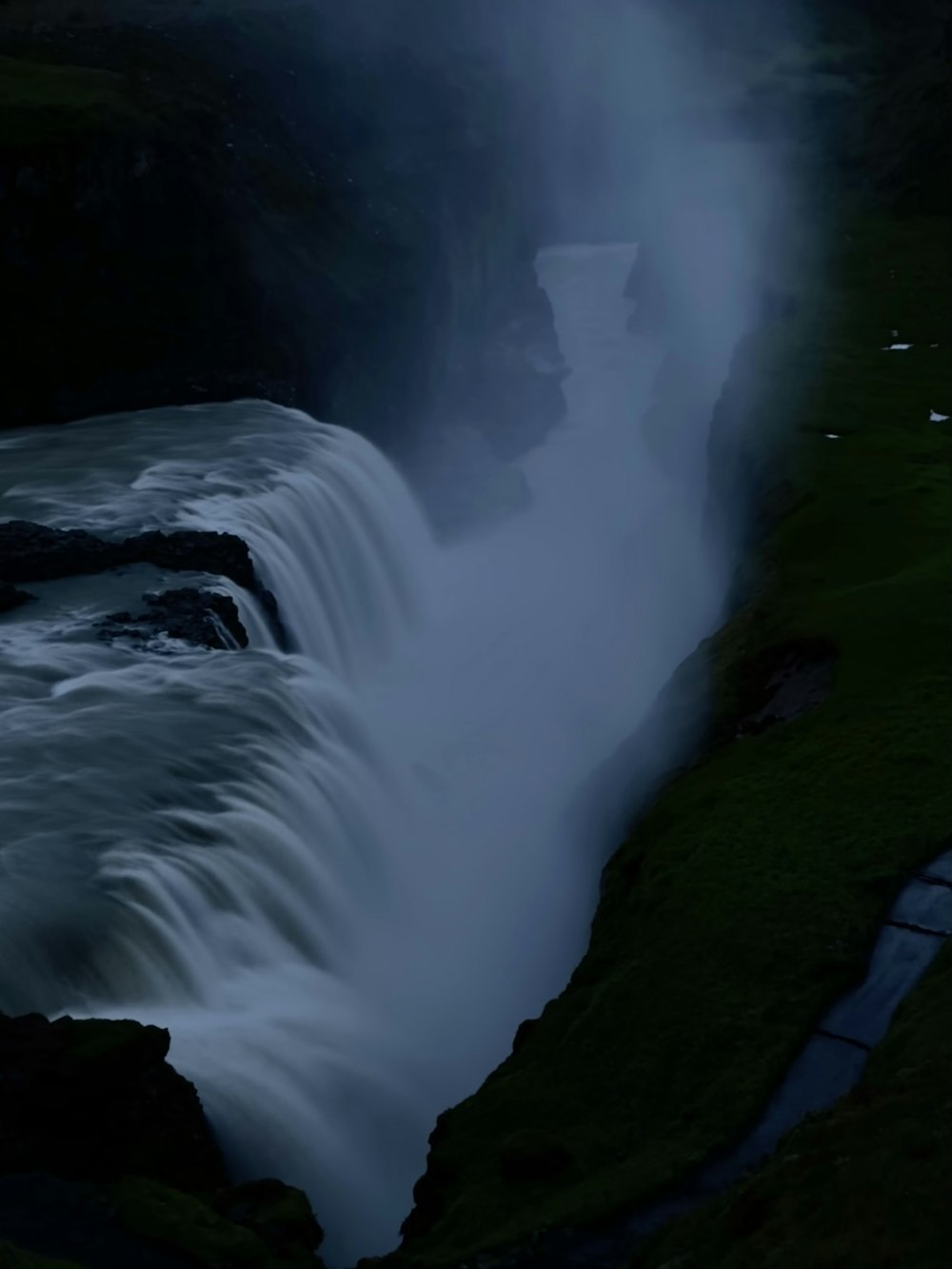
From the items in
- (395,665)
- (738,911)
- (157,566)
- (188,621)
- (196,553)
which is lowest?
(395,665)

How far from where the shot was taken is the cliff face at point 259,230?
6206 cm

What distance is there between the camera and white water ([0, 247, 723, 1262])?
1046 inches

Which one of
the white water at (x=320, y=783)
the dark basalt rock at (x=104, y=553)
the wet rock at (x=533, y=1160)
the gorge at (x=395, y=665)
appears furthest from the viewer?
the dark basalt rock at (x=104, y=553)

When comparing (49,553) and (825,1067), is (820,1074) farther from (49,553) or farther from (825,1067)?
(49,553)

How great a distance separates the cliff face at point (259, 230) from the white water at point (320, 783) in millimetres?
4909

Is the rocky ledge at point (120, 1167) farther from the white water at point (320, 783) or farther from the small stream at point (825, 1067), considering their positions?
the small stream at point (825, 1067)

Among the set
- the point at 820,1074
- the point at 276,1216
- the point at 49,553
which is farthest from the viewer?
the point at 49,553

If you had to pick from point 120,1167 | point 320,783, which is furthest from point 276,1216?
point 320,783

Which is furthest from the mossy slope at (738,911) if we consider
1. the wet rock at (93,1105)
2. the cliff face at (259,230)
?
the cliff face at (259,230)

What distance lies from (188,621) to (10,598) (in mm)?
4201

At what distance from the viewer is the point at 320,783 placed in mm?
36625

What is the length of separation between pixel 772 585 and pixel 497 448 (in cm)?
4047

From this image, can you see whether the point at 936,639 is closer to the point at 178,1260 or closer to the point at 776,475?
the point at 776,475

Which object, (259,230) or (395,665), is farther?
(259,230)
